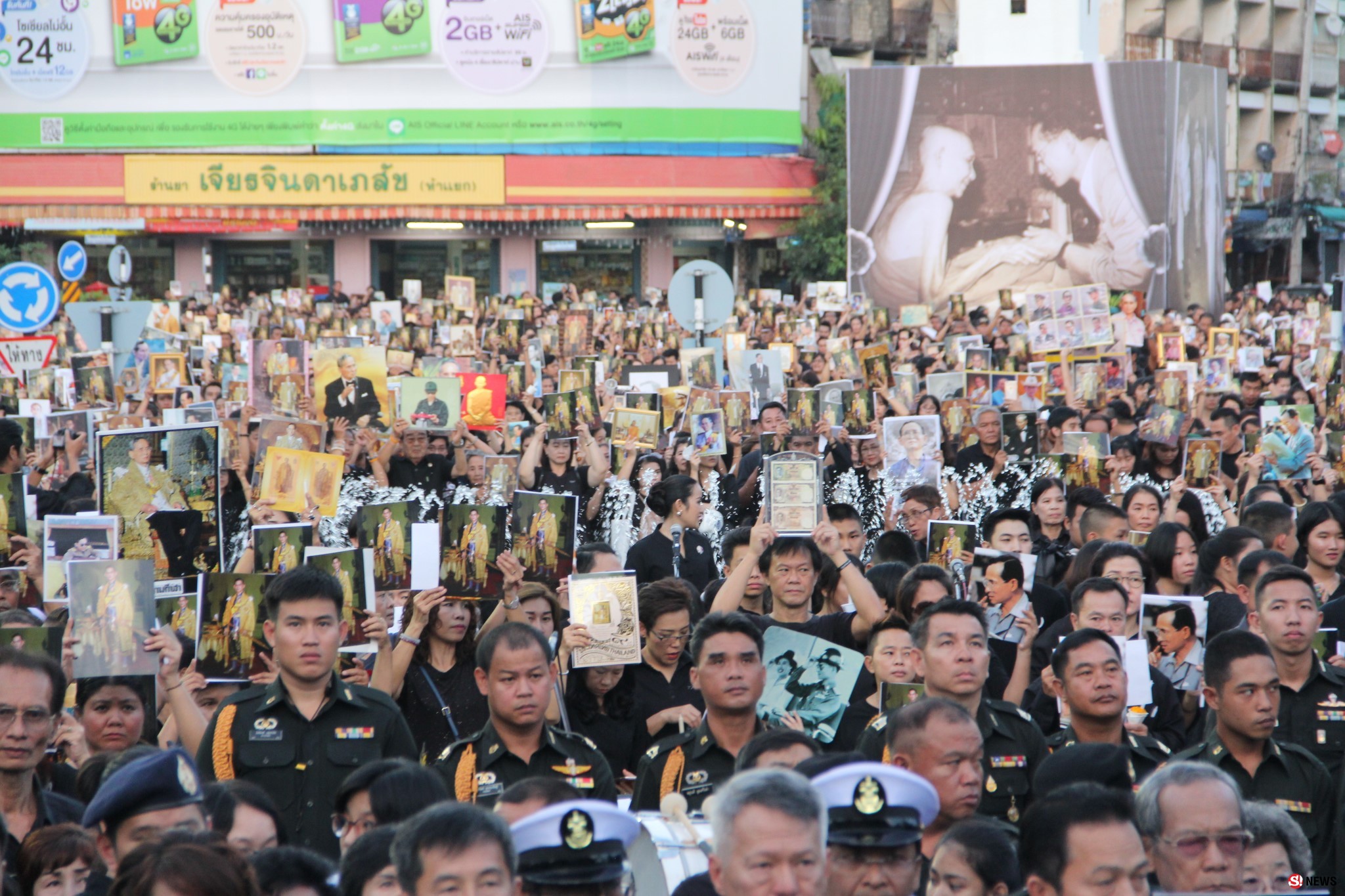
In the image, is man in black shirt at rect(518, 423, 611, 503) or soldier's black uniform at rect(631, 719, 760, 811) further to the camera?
man in black shirt at rect(518, 423, 611, 503)

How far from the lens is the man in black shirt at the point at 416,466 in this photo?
9609 mm

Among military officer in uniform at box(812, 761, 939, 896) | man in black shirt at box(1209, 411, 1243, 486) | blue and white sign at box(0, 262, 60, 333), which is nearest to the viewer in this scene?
military officer in uniform at box(812, 761, 939, 896)

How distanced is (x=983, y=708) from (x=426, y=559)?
88.9 inches

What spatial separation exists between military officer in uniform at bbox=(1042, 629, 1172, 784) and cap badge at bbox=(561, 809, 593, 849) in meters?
1.88

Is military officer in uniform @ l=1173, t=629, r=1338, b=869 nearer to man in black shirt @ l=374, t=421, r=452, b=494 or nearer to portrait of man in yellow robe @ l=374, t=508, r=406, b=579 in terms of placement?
portrait of man in yellow robe @ l=374, t=508, r=406, b=579

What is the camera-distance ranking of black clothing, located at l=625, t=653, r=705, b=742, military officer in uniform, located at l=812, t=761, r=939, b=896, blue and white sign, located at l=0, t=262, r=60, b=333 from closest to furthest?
military officer in uniform, located at l=812, t=761, r=939, b=896 < black clothing, located at l=625, t=653, r=705, b=742 < blue and white sign, located at l=0, t=262, r=60, b=333

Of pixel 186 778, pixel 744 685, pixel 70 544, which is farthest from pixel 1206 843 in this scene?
pixel 70 544

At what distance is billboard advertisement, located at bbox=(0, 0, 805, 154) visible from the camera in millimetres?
32531

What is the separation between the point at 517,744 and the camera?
4570mm

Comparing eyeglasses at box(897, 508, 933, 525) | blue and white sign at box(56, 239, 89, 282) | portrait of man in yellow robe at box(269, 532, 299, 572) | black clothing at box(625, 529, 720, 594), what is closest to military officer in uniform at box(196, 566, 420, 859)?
portrait of man in yellow robe at box(269, 532, 299, 572)

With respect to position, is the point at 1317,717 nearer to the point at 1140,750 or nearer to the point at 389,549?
the point at 1140,750

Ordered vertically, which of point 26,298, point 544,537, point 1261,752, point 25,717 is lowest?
point 1261,752

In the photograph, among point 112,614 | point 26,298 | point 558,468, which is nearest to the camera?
point 112,614

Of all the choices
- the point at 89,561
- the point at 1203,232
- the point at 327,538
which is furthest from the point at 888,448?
the point at 1203,232
